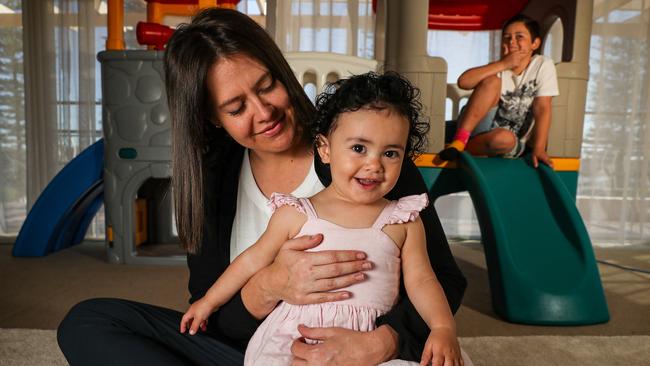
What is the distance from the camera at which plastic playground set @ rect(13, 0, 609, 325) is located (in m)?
1.89

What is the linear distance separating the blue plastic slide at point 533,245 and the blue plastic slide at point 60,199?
77.7 inches

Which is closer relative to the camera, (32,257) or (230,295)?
(230,295)

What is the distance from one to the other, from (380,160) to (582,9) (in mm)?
2026

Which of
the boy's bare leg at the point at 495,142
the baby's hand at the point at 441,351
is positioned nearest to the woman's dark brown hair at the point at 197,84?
the baby's hand at the point at 441,351

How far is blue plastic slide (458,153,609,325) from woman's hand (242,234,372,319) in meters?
1.23

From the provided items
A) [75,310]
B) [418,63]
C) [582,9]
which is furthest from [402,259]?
[582,9]

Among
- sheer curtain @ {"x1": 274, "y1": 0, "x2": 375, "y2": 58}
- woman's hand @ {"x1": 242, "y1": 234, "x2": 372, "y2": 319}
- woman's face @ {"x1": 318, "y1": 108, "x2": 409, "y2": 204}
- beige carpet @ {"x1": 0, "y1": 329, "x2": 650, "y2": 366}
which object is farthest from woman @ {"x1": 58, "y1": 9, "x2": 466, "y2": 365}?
sheer curtain @ {"x1": 274, "y1": 0, "x2": 375, "y2": 58}

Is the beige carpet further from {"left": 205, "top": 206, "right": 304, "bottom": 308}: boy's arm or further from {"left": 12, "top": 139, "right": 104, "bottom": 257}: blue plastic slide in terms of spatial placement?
{"left": 12, "top": 139, "right": 104, "bottom": 257}: blue plastic slide

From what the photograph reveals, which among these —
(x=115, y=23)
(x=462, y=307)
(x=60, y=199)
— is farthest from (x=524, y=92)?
(x=60, y=199)

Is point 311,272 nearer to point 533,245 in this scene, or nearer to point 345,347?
point 345,347

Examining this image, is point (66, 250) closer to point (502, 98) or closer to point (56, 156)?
point (56, 156)

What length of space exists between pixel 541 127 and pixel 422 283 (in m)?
1.72

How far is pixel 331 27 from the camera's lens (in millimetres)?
3381

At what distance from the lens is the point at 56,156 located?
133 inches
